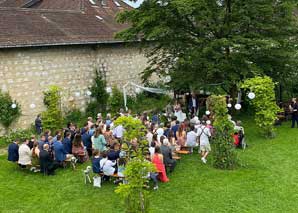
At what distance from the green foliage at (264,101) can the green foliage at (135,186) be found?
27.3ft

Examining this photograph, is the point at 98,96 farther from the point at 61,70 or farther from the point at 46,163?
the point at 46,163

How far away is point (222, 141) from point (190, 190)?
247 cm

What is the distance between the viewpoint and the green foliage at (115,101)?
23.7m

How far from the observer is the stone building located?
20.0m

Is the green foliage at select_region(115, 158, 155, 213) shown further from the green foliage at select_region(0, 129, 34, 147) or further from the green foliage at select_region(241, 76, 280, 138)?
the green foliage at select_region(0, 129, 34, 147)

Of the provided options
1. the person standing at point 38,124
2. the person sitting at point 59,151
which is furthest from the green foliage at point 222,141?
the person standing at point 38,124

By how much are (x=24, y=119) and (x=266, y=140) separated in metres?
10.8

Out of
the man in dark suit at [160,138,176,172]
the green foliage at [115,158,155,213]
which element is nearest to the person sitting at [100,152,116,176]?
the man in dark suit at [160,138,176,172]

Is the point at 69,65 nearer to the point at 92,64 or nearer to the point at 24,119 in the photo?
the point at 92,64

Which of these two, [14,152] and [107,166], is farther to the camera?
[14,152]

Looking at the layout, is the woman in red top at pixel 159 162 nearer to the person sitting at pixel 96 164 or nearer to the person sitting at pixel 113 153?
the person sitting at pixel 113 153

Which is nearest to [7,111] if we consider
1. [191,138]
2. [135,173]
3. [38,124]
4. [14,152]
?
[38,124]

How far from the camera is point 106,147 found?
14.9 metres

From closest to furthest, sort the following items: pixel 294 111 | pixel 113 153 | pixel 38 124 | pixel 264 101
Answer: pixel 113 153 < pixel 264 101 < pixel 294 111 < pixel 38 124
